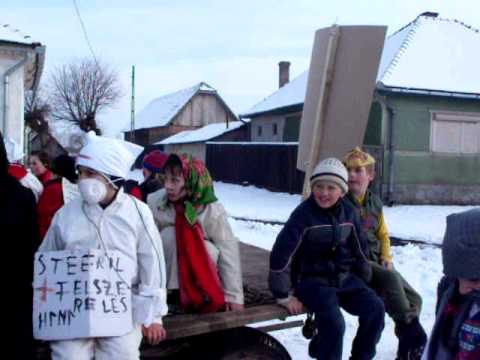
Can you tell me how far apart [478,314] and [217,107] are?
1710 inches

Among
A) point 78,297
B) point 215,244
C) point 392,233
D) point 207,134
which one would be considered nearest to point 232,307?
point 215,244

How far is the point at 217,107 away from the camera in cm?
4478

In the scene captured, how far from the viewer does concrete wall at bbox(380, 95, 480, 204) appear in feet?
52.8

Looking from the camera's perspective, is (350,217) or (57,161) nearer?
(350,217)

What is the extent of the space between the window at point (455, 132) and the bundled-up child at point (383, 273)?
13.2 metres

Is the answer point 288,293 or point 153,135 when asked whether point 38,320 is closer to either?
point 288,293

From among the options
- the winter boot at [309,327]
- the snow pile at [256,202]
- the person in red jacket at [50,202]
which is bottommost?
the snow pile at [256,202]

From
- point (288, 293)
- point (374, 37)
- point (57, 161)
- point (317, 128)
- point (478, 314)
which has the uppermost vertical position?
point (374, 37)

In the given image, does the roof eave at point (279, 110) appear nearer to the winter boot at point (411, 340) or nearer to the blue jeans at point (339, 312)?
the winter boot at point (411, 340)

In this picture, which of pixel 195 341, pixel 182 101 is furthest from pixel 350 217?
pixel 182 101

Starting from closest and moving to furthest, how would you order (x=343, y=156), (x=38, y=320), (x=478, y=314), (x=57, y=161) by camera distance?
(x=478, y=314)
(x=38, y=320)
(x=57, y=161)
(x=343, y=156)

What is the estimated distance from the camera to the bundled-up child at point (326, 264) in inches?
→ 132

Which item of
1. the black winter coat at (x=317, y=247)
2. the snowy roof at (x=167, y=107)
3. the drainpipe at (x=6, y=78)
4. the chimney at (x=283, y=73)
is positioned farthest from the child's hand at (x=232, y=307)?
the snowy roof at (x=167, y=107)

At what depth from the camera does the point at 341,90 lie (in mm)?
4020
